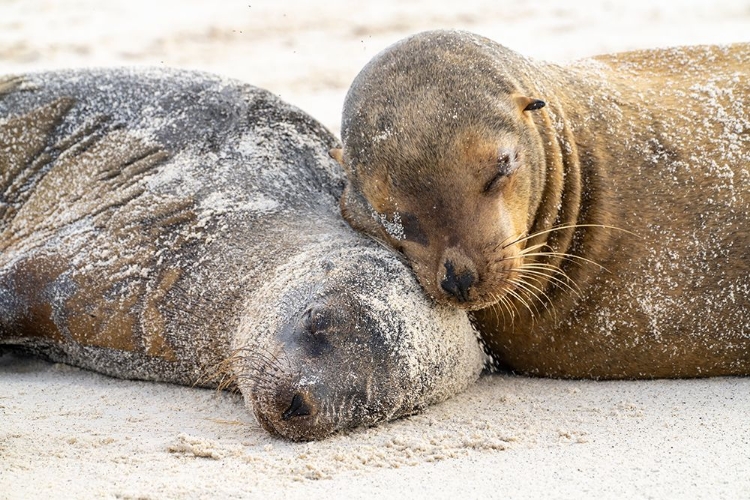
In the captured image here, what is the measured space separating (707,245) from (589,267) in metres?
0.44

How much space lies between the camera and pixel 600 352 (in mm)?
4246

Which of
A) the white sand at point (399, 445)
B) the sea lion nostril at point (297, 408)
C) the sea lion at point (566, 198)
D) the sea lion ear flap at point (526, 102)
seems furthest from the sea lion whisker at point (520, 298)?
the sea lion nostril at point (297, 408)

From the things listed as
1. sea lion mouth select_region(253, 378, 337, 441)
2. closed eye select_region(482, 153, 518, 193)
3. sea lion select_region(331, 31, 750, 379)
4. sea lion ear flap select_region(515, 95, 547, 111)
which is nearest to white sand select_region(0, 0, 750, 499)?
sea lion mouth select_region(253, 378, 337, 441)

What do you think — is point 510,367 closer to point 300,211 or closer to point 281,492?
point 300,211

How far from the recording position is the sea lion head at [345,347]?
360cm

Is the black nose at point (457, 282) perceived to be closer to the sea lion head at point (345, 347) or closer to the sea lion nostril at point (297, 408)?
the sea lion head at point (345, 347)

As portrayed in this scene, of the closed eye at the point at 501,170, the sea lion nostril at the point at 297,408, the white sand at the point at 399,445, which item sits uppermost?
the closed eye at the point at 501,170

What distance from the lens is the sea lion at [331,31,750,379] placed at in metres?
3.80

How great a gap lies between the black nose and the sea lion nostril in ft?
2.04

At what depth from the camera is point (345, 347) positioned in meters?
3.68

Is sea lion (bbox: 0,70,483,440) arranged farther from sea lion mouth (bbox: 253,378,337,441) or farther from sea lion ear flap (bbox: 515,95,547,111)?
sea lion ear flap (bbox: 515,95,547,111)

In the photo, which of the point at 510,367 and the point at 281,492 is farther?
the point at 510,367

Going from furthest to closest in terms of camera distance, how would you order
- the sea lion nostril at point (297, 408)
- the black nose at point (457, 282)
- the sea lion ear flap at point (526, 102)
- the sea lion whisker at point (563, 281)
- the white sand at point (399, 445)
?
the sea lion whisker at point (563, 281)
the sea lion ear flap at point (526, 102)
the black nose at point (457, 282)
the sea lion nostril at point (297, 408)
the white sand at point (399, 445)

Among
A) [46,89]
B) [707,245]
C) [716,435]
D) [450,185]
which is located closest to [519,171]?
[450,185]
